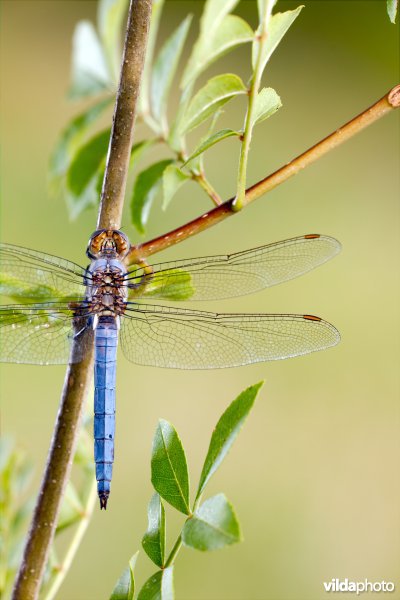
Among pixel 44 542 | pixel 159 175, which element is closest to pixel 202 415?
pixel 159 175

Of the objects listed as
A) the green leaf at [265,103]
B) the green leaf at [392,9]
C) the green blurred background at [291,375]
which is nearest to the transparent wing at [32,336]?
the green leaf at [265,103]

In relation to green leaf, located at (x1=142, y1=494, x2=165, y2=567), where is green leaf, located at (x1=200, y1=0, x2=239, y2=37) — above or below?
above

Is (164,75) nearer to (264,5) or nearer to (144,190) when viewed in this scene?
(144,190)

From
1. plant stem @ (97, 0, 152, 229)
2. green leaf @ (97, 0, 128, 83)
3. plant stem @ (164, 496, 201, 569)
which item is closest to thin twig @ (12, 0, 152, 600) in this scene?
plant stem @ (97, 0, 152, 229)

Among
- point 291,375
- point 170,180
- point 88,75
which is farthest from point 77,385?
point 291,375

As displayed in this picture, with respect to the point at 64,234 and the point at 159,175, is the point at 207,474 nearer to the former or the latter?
the point at 159,175

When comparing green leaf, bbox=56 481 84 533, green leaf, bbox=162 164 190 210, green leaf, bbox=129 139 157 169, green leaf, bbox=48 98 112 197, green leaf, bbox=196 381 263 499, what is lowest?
green leaf, bbox=56 481 84 533

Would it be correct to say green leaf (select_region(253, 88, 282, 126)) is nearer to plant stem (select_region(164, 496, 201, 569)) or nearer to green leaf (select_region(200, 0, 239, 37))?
green leaf (select_region(200, 0, 239, 37))
